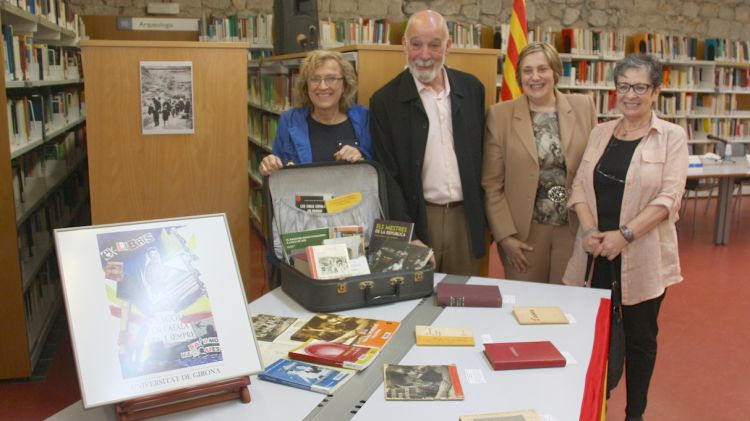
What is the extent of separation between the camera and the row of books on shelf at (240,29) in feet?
23.0

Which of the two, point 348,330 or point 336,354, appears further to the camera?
point 348,330

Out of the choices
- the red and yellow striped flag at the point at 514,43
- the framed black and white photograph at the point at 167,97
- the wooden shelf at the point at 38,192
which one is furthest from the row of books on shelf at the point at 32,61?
the red and yellow striped flag at the point at 514,43

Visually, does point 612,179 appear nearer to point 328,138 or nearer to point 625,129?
point 625,129

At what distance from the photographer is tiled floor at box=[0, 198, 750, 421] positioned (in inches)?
120

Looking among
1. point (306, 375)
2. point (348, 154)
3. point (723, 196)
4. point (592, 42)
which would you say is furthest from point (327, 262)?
point (592, 42)

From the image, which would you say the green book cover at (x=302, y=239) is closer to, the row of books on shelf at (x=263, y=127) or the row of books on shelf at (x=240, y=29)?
the row of books on shelf at (x=263, y=127)

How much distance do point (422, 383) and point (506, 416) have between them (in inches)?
8.8

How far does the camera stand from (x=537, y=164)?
105 inches

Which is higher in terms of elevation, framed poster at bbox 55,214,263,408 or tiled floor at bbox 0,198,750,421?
framed poster at bbox 55,214,263,408

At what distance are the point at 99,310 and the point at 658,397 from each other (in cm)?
279

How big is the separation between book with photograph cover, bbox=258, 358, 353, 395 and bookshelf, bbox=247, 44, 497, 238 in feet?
6.01

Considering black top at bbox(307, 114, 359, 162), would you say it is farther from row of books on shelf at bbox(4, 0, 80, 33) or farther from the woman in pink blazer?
row of books on shelf at bbox(4, 0, 80, 33)

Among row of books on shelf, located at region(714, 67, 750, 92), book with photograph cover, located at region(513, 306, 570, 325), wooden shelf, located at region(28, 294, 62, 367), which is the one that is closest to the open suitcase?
book with photograph cover, located at region(513, 306, 570, 325)

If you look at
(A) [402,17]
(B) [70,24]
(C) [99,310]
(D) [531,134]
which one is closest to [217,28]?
(B) [70,24]
